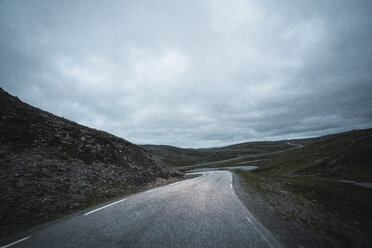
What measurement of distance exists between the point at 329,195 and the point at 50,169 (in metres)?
23.7

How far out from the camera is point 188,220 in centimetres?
570

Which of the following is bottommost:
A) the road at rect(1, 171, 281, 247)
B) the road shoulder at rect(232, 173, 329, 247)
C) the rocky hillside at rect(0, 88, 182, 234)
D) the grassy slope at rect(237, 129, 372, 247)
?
the grassy slope at rect(237, 129, 372, 247)

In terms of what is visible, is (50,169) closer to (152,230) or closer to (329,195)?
(152,230)

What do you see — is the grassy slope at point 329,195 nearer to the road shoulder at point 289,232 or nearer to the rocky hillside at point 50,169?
the road shoulder at point 289,232

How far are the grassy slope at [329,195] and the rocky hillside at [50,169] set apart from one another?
11.3 metres

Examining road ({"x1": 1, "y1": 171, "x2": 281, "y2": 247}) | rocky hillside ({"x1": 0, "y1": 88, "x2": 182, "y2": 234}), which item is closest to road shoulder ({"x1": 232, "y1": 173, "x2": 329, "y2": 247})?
road ({"x1": 1, "y1": 171, "x2": 281, "y2": 247})

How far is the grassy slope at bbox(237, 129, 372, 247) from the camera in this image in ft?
19.0

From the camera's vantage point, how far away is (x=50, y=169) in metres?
10.6

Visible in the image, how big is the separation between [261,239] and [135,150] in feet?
75.0

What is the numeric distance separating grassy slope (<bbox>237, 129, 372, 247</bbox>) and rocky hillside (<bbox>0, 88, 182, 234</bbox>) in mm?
11269

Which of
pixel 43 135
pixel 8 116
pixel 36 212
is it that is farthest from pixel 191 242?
pixel 8 116

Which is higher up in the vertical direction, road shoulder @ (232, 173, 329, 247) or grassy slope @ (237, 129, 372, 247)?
road shoulder @ (232, 173, 329, 247)

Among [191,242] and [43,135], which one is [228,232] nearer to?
[191,242]

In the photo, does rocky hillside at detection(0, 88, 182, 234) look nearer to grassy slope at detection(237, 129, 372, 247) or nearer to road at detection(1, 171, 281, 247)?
road at detection(1, 171, 281, 247)
